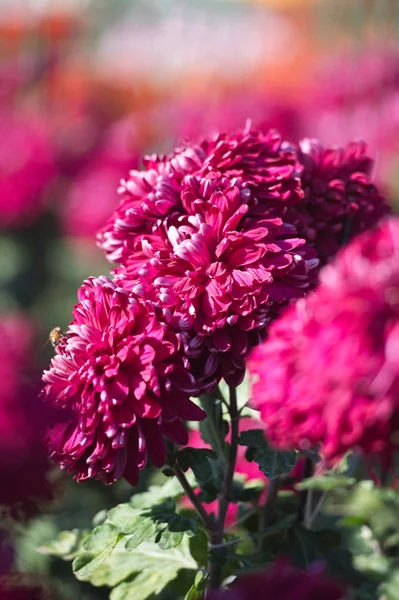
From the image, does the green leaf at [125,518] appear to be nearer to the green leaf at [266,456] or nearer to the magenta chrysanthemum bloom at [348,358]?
the green leaf at [266,456]

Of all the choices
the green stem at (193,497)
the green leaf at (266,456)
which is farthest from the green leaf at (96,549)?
the green leaf at (266,456)

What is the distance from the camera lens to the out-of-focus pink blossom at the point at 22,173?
13.3ft

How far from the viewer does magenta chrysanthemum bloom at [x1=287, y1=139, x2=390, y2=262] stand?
1.26 m

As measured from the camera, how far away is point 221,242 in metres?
1.07

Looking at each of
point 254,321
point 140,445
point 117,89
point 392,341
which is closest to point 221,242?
point 254,321

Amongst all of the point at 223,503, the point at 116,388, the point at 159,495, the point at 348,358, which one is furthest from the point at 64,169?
the point at 348,358

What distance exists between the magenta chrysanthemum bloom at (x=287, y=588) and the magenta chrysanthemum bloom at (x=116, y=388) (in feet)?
0.90

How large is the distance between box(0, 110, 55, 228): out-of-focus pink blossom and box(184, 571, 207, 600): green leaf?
3.10 meters

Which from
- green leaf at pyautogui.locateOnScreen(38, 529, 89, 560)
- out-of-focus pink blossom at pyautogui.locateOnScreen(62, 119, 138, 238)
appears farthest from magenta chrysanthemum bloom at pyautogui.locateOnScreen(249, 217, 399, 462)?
out-of-focus pink blossom at pyautogui.locateOnScreen(62, 119, 138, 238)

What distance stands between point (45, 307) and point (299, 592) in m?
3.44

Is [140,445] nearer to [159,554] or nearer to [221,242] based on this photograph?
[221,242]

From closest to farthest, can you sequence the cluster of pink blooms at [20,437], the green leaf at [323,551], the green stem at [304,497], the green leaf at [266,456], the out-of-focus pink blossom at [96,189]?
the cluster of pink blooms at [20,437] < the green leaf at [266,456] < the green leaf at [323,551] < the green stem at [304,497] < the out-of-focus pink blossom at [96,189]

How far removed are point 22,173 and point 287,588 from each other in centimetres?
358

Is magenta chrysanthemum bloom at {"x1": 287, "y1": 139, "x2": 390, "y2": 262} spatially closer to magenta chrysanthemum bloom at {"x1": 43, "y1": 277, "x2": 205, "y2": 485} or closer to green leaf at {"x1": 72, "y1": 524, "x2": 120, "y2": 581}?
magenta chrysanthemum bloom at {"x1": 43, "y1": 277, "x2": 205, "y2": 485}
